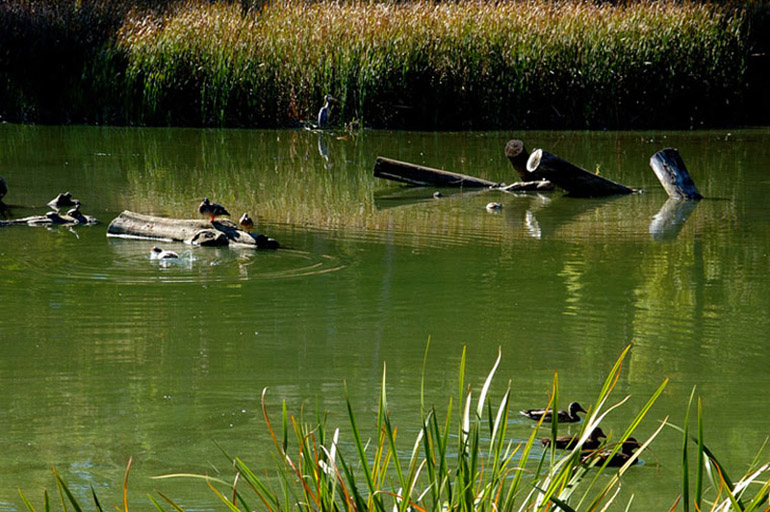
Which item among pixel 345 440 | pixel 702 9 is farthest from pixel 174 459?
pixel 702 9

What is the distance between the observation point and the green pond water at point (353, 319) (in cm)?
426

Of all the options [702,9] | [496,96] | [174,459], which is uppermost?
[702,9]

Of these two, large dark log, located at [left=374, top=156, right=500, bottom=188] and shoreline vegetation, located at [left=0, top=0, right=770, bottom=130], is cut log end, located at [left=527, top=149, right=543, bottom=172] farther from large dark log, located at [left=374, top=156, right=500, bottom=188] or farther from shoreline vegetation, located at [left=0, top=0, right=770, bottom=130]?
shoreline vegetation, located at [left=0, top=0, right=770, bottom=130]

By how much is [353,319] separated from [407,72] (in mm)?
12517

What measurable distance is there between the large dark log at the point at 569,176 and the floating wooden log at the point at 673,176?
0.44 metres

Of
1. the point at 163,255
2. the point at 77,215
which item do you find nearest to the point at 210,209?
the point at 163,255

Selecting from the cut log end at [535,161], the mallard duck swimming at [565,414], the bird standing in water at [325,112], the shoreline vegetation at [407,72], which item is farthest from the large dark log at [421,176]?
the mallard duck swimming at [565,414]

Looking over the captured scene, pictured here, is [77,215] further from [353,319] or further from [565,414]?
[565,414]

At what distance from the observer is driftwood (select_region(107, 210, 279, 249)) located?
820 centimetres

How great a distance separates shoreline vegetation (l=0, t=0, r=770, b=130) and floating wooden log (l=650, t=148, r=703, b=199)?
700cm

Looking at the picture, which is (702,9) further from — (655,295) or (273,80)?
(655,295)

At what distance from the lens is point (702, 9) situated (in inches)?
770

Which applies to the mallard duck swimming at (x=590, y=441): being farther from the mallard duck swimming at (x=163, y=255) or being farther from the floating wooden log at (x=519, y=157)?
the floating wooden log at (x=519, y=157)

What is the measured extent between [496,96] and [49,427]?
14.6 meters
